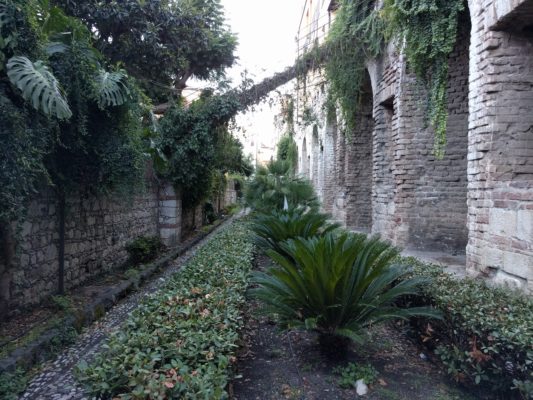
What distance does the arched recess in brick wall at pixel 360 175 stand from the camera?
37.7 feet

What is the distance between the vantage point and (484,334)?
2602 mm

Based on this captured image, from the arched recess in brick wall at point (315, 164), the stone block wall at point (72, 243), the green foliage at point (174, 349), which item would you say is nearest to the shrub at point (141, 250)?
the stone block wall at point (72, 243)

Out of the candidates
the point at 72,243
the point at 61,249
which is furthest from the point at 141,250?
the point at 61,249

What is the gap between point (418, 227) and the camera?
7.25 m

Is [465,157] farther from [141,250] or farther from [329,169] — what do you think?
[329,169]

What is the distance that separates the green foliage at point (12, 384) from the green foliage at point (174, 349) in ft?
2.99

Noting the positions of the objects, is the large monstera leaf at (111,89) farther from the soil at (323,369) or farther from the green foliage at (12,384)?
the soil at (323,369)

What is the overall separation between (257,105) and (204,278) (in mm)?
7211

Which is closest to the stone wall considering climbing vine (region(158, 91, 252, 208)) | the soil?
the soil

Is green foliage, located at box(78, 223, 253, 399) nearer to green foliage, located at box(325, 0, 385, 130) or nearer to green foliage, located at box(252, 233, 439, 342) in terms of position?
green foliage, located at box(252, 233, 439, 342)

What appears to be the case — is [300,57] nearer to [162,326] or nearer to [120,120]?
[120,120]

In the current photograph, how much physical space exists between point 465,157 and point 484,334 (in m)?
5.16

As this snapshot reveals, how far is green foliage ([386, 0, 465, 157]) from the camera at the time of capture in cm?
568

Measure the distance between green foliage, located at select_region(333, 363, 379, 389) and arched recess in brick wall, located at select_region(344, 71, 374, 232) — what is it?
8470 mm
